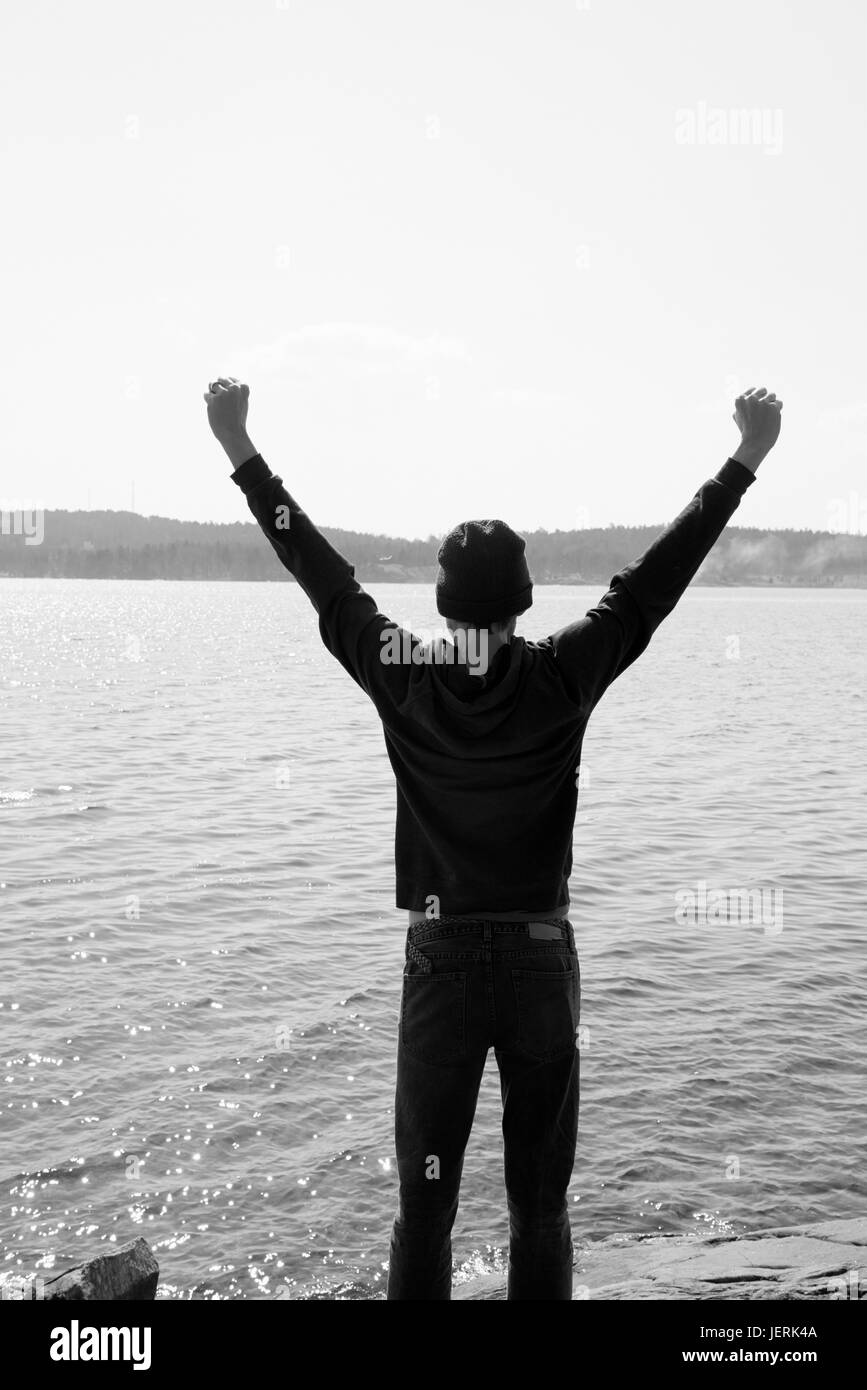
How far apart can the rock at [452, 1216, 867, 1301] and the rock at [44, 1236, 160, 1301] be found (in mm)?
1607

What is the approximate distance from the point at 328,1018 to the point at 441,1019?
7.81 metres

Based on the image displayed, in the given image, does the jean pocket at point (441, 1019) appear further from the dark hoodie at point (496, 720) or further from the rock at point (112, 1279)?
the rock at point (112, 1279)

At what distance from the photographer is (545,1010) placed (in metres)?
3.86

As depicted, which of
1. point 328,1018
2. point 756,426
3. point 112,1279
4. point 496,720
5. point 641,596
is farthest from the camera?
point 328,1018

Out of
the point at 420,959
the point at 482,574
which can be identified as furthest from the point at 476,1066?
the point at 482,574

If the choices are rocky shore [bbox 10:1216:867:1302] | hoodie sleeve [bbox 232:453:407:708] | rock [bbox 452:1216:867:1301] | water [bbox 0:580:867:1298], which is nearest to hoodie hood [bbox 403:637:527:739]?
hoodie sleeve [bbox 232:453:407:708]

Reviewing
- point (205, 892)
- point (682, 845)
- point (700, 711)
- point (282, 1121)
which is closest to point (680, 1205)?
point (282, 1121)

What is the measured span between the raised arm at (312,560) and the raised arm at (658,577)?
0.57 meters

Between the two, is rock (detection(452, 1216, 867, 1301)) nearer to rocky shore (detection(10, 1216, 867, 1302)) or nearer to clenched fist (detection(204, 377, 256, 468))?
rocky shore (detection(10, 1216, 867, 1302))

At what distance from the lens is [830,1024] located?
11.5 meters

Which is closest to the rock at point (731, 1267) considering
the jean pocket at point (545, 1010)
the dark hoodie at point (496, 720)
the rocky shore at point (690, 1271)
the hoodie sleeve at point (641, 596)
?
the rocky shore at point (690, 1271)

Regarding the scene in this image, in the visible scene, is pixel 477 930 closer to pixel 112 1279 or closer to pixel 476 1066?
pixel 476 1066

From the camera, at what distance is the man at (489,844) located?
3.84m
